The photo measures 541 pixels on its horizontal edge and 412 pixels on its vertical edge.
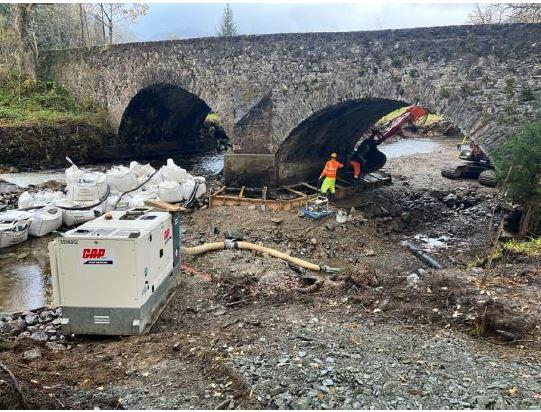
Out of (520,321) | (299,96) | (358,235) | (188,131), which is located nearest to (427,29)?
(299,96)

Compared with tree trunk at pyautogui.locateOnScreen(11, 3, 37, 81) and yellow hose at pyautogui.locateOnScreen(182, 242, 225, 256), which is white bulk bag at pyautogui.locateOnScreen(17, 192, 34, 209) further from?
tree trunk at pyautogui.locateOnScreen(11, 3, 37, 81)

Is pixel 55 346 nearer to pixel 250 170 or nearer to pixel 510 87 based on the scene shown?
pixel 250 170

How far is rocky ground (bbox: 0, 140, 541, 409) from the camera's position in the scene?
418 centimetres

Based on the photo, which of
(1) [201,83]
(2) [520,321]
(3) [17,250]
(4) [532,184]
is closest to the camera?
(2) [520,321]

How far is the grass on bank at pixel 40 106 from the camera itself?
19250 millimetres

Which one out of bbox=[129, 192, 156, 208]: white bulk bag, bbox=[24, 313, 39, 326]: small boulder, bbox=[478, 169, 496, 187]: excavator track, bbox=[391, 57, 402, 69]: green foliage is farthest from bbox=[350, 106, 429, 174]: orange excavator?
bbox=[24, 313, 39, 326]: small boulder

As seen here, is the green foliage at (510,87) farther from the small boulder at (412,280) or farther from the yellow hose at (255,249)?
the yellow hose at (255,249)

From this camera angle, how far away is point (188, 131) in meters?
23.3

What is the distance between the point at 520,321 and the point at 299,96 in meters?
8.97

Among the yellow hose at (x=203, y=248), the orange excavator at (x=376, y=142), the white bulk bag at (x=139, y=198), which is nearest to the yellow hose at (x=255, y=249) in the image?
the yellow hose at (x=203, y=248)

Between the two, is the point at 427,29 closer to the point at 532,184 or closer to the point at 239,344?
the point at 532,184

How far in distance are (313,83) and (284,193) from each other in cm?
317

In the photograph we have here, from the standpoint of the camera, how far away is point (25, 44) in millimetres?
23141

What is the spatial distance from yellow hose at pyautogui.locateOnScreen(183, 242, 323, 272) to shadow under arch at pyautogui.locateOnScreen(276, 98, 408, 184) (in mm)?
4911
